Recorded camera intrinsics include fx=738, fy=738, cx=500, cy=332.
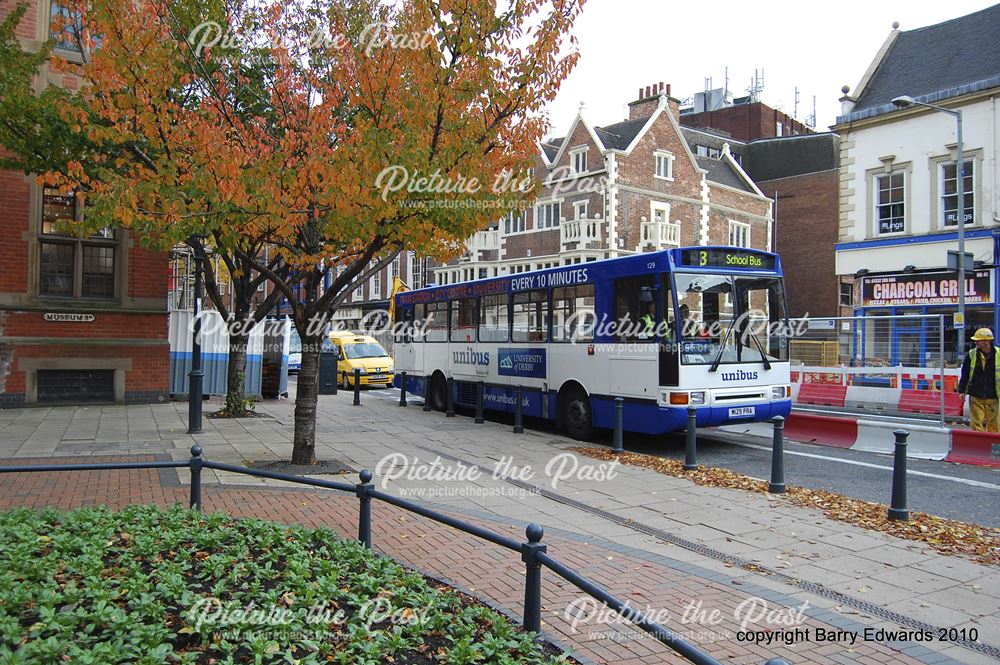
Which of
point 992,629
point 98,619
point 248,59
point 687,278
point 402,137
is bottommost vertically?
point 992,629

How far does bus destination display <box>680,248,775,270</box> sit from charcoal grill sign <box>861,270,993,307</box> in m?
15.5

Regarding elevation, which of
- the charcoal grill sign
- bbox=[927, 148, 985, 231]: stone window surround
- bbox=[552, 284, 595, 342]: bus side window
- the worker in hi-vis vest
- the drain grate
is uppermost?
bbox=[927, 148, 985, 231]: stone window surround

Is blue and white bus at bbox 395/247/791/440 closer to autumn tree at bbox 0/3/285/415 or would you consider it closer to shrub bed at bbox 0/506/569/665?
autumn tree at bbox 0/3/285/415

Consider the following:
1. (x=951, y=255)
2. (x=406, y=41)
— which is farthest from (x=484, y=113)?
(x=951, y=255)

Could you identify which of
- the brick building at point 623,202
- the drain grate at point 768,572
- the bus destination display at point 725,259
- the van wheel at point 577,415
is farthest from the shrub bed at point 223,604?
the brick building at point 623,202

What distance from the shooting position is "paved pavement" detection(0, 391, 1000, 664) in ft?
15.4

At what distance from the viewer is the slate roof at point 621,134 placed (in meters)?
42.7

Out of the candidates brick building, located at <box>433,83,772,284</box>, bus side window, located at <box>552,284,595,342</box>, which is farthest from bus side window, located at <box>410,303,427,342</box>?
brick building, located at <box>433,83,772,284</box>

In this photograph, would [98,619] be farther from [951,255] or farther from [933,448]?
[951,255]

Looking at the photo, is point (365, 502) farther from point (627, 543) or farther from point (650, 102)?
point (650, 102)

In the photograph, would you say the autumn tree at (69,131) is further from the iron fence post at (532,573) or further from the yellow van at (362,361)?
the yellow van at (362,361)

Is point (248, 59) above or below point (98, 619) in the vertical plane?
above

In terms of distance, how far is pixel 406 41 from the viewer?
29.4 feet

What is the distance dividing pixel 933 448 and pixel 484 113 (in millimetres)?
8223
